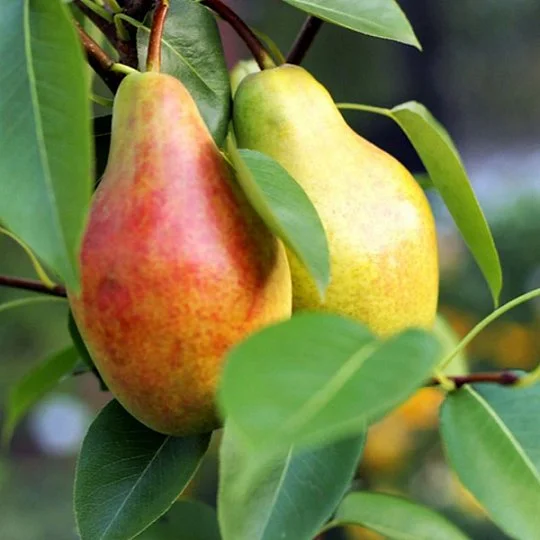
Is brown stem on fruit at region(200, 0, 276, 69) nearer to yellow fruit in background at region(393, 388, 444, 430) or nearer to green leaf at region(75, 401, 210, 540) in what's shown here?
green leaf at region(75, 401, 210, 540)

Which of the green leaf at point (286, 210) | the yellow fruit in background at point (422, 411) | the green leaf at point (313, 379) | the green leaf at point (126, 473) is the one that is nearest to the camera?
the green leaf at point (313, 379)

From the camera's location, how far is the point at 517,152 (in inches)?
180

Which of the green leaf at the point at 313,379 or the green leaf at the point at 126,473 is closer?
the green leaf at the point at 313,379

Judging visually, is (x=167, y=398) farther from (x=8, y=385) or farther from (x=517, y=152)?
(x=517, y=152)

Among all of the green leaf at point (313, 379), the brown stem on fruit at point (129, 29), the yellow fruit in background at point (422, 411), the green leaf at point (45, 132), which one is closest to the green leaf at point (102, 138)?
the brown stem on fruit at point (129, 29)

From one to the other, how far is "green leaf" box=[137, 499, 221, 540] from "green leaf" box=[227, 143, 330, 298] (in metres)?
0.28

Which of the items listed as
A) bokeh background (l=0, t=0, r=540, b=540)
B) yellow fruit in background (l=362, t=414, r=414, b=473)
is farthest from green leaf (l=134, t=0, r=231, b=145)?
yellow fruit in background (l=362, t=414, r=414, b=473)

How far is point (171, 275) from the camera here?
423 millimetres

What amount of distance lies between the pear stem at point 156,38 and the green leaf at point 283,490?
0.17m

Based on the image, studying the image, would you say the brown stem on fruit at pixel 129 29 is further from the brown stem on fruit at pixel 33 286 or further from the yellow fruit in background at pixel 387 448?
the yellow fruit in background at pixel 387 448

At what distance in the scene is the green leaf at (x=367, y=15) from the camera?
541 millimetres

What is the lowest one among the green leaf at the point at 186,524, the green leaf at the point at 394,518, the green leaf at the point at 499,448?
the green leaf at the point at 186,524

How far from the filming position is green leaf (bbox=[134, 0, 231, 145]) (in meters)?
0.54

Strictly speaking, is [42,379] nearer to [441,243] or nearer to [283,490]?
[283,490]
